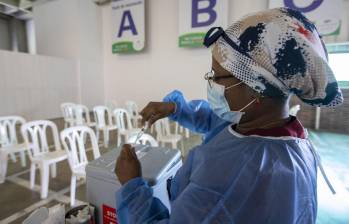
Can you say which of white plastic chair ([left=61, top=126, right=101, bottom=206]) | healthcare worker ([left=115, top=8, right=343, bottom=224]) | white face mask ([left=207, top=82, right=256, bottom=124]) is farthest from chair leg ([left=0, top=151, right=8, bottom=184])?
white face mask ([left=207, top=82, right=256, bottom=124])

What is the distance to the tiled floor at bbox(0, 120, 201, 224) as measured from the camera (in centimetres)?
187

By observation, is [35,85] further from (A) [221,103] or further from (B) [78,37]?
(A) [221,103]

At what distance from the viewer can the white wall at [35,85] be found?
191 inches

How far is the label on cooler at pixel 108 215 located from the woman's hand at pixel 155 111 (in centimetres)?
40

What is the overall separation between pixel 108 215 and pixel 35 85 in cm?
567

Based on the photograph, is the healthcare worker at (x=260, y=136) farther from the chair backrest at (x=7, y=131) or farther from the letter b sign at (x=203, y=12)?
the letter b sign at (x=203, y=12)

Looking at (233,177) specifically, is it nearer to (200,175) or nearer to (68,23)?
(200,175)

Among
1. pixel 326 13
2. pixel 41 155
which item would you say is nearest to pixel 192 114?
pixel 41 155

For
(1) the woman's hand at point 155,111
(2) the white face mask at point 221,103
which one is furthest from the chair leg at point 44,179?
(2) the white face mask at point 221,103

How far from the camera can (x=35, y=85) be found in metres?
5.41

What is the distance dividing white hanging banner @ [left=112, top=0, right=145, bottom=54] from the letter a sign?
4.01 ft

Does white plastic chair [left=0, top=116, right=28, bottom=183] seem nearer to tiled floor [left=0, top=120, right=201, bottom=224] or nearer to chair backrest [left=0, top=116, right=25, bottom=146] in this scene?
chair backrest [left=0, top=116, right=25, bottom=146]

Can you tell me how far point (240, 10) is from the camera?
16.3 feet

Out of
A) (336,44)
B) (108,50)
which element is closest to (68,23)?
(108,50)
